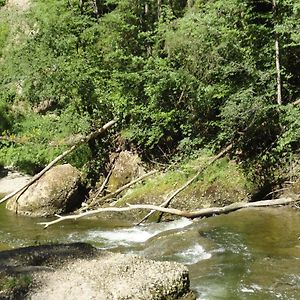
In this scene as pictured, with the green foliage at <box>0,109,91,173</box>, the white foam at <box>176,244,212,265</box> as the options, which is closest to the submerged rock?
the white foam at <box>176,244,212,265</box>

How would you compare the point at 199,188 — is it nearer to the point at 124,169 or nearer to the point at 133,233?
the point at 133,233

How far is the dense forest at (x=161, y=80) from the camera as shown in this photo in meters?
13.0

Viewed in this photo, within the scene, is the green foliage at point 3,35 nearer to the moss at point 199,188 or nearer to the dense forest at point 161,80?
the dense forest at point 161,80

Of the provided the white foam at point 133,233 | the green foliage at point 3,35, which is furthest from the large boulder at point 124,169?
the green foliage at point 3,35

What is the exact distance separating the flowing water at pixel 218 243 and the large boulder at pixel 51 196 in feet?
3.07

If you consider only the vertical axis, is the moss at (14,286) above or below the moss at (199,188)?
above

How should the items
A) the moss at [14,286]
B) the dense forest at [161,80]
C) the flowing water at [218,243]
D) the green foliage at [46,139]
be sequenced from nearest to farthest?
1. the moss at [14,286]
2. the flowing water at [218,243]
3. the dense forest at [161,80]
4. the green foliage at [46,139]

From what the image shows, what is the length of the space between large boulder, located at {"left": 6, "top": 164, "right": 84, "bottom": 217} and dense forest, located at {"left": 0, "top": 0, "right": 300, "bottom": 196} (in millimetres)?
1158

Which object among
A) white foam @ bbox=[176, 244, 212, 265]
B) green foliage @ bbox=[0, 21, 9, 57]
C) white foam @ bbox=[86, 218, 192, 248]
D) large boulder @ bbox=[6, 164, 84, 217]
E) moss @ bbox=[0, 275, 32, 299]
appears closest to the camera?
moss @ bbox=[0, 275, 32, 299]

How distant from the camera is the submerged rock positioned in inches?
249

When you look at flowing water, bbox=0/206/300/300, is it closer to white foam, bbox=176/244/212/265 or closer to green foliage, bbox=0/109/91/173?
white foam, bbox=176/244/212/265

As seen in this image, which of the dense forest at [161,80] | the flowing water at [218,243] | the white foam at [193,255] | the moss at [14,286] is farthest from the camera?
the dense forest at [161,80]

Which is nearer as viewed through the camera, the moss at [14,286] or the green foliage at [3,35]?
the moss at [14,286]

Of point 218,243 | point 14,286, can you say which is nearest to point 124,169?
point 218,243
